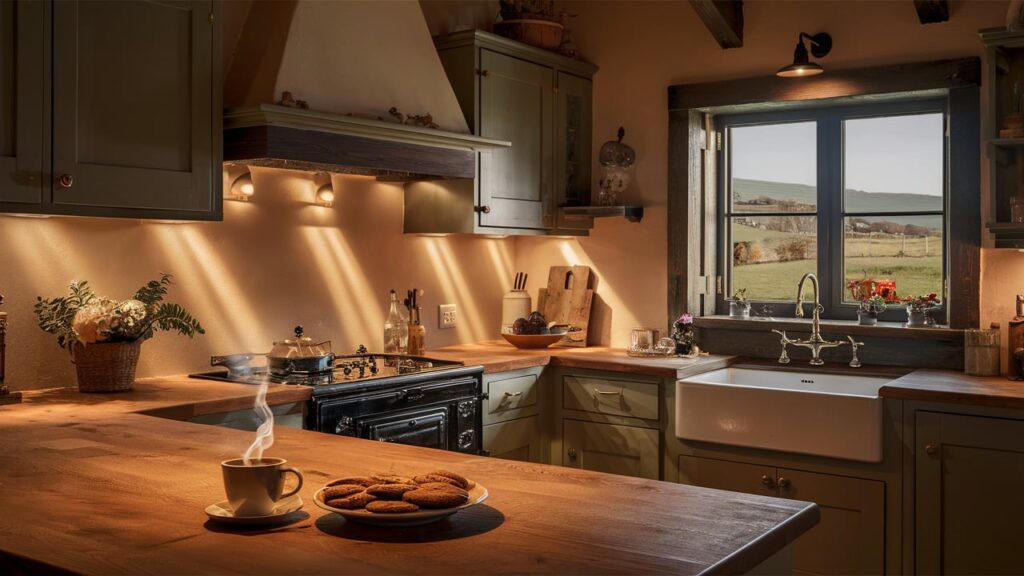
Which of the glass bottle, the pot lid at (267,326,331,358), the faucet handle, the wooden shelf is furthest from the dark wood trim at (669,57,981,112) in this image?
the pot lid at (267,326,331,358)

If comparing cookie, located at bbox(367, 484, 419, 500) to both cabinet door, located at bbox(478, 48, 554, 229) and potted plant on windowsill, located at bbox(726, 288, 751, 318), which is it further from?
potted plant on windowsill, located at bbox(726, 288, 751, 318)

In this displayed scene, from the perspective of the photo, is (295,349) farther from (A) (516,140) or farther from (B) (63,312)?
(A) (516,140)

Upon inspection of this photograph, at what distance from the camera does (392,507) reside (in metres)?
1.39

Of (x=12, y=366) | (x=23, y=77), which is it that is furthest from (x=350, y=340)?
(x=23, y=77)

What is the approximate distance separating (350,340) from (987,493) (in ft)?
8.05

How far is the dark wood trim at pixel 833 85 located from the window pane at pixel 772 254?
0.57 meters

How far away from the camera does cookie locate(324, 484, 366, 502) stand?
57.2 inches

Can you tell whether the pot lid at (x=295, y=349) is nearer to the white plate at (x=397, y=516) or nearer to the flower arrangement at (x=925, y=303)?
the white plate at (x=397, y=516)

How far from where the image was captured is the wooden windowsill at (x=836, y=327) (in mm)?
3918

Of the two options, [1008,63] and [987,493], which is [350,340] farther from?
[1008,63]

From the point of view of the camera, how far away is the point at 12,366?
2.98 metres

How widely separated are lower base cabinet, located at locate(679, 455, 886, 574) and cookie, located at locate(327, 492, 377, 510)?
250cm

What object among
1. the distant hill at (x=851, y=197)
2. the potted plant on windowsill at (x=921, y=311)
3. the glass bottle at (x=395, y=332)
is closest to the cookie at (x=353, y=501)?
the glass bottle at (x=395, y=332)

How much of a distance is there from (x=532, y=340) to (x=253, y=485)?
9.92 ft
